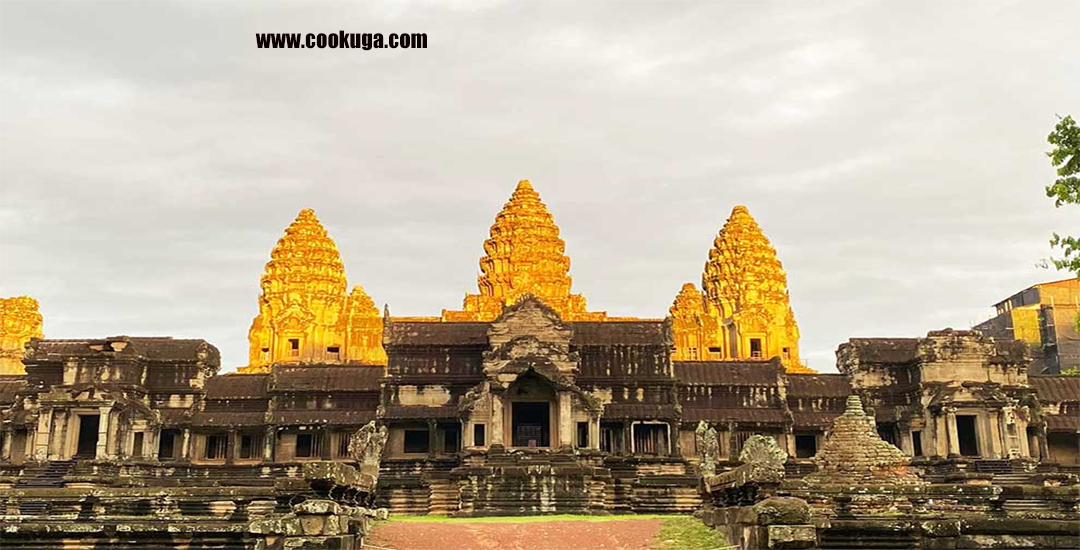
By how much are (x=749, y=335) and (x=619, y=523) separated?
59.1 meters

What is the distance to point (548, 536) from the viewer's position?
22078 millimetres

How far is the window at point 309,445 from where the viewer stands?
44.3 meters

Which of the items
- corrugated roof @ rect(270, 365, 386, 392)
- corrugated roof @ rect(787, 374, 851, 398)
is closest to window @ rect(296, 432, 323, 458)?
corrugated roof @ rect(270, 365, 386, 392)

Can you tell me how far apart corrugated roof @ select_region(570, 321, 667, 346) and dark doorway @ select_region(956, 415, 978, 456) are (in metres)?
15.4

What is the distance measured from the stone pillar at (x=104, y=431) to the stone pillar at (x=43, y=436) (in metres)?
2.21

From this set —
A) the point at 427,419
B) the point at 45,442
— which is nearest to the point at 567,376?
the point at 427,419

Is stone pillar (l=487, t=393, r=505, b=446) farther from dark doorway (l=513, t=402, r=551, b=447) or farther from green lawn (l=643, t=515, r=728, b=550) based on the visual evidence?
green lawn (l=643, t=515, r=728, b=550)

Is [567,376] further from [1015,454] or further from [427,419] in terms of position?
[1015,454]

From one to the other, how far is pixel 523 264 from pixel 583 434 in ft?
141

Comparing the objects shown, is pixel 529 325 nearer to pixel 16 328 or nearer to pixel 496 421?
pixel 496 421

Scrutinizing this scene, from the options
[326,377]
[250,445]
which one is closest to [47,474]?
[250,445]

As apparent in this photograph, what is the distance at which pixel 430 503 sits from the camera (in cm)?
3575

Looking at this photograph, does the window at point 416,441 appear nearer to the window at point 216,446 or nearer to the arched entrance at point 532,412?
the arched entrance at point 532,412

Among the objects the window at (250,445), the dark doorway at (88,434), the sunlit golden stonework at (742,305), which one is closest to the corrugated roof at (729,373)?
the window at (250,445)
